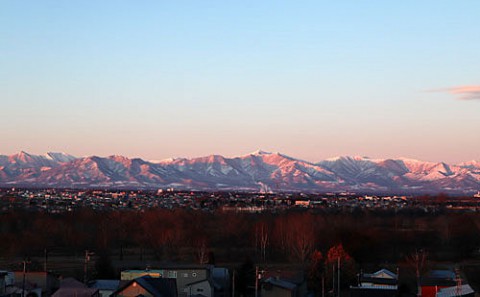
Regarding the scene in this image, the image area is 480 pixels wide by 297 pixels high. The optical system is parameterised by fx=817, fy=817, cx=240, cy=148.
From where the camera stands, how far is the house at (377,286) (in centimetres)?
2119

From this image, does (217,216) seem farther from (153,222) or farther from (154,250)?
(154,250)

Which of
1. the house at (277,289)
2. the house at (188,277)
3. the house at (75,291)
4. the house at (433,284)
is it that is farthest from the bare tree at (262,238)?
the house at (75,291)

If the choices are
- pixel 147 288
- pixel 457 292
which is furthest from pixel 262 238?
pixel 147 288

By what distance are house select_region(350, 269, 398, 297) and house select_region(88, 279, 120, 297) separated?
618cm

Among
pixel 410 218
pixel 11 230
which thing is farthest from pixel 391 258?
pixel 410 218

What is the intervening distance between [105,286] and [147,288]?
3.88 metres

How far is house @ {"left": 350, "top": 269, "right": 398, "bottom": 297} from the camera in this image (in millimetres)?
21188

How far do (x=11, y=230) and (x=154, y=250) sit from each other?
8.00 meters

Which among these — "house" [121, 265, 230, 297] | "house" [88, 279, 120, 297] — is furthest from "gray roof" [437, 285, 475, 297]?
"house" [88, 279, 120, 297]

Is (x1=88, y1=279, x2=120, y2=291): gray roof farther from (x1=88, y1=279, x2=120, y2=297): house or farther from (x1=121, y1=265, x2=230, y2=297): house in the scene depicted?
(x1=121, y1=265, x2=230, y2=297): house

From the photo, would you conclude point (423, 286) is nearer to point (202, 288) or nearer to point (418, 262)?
point (202, 288)

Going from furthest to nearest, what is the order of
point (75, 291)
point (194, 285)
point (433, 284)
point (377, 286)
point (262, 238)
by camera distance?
1. point (262, 238)
2. point (377, 286)
3. point (433, 284)
4. point (194, 285)
5. point (75, 291)

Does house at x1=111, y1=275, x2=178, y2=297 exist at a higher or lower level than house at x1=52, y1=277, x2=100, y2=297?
higher

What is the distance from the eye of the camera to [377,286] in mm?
23281
